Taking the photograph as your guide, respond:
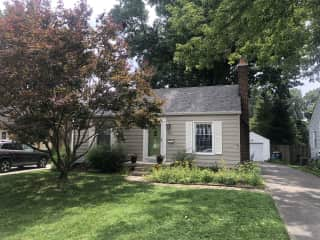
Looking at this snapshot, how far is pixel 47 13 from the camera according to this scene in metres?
8.27

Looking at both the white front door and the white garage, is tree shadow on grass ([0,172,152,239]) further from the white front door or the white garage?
Result: the white garage

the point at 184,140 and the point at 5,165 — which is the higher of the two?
the point at 184,140

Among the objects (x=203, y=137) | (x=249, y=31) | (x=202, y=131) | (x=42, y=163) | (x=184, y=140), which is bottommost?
(x=42, y=163)

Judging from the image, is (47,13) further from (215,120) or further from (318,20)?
(318,20)

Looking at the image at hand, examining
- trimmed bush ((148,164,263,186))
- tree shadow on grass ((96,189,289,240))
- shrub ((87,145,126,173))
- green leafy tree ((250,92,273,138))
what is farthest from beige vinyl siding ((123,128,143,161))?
green leafy tree ((250,92,273,138))

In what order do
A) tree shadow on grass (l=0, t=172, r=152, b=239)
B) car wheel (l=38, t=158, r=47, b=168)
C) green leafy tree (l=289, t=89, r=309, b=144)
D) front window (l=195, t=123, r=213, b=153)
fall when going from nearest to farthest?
tree shadow on grass (l=0, t=172, r=152, b=239)
front window (l=195, t=123, r=213, b=153)
car wheel (l=38, t=158, r=47, b=168)
green leafy tree (l=289, t=89, r=309, b=144)

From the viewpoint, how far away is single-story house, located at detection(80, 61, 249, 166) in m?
12.3

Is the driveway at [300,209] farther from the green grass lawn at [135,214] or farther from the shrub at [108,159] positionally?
the shrub at [108,159]

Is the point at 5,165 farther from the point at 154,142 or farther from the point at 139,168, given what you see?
the point at 154,142

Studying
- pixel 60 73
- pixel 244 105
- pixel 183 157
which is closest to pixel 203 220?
pixel 60 73

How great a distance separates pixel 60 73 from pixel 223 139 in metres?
7.49

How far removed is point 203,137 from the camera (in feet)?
41.7

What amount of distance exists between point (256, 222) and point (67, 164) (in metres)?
6.53

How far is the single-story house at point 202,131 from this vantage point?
40.2 feet
